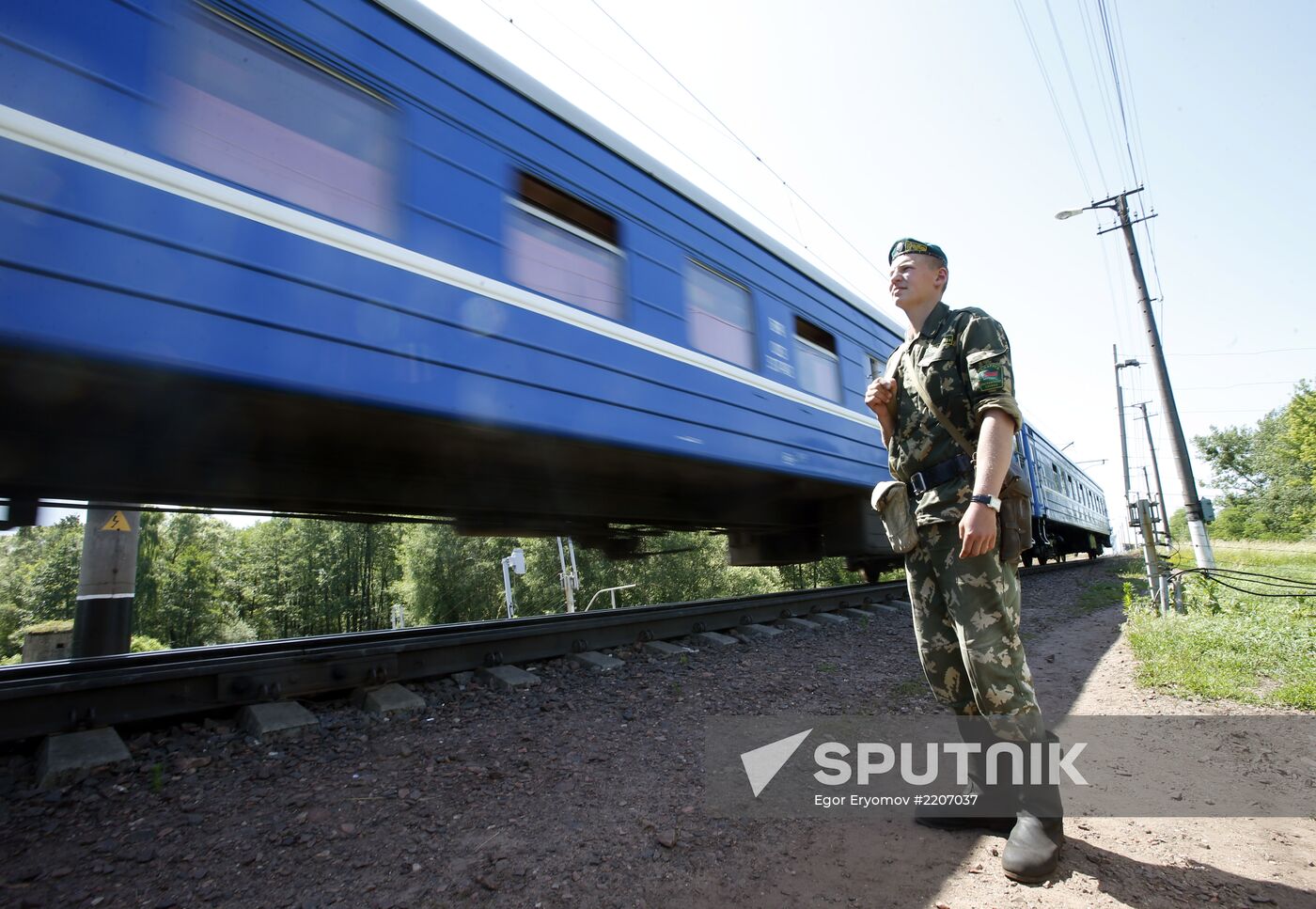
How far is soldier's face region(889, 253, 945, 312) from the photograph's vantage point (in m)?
2.24

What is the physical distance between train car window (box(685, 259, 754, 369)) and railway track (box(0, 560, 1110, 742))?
6.50 ft

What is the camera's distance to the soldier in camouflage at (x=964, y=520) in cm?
183

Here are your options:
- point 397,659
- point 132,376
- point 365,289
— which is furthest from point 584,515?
point 132,376

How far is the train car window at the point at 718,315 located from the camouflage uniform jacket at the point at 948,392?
221 centimetres

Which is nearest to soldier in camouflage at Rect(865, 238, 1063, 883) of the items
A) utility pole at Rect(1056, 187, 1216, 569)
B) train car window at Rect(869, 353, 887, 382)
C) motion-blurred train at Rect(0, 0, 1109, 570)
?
motion-blurred train at Rect(0, 0, 1109, 570)

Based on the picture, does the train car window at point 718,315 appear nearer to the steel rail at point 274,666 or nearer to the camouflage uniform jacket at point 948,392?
the steel rail at point 274,666

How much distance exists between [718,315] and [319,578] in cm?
4222

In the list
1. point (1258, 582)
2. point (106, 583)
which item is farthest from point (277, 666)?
point (1258, 582)

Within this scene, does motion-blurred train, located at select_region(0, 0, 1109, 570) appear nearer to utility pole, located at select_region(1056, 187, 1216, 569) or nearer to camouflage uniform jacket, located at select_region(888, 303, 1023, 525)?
camouflage uniform jacket, located at select_region(888, 303, 1023, 525)

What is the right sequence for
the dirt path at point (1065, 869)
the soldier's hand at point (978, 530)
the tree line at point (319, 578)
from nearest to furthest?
→ the dirt path at point (1065, 869)
the soldier's hand at point (978, 530)
the tree line at point (319, 578)

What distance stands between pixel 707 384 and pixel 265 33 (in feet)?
9.28

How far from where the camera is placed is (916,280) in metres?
2.24

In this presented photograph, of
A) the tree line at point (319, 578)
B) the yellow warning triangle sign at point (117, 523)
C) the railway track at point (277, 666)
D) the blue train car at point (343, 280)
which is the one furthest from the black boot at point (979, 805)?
the tree line at point (319, 578)

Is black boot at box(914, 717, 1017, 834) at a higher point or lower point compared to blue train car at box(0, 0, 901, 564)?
lower
